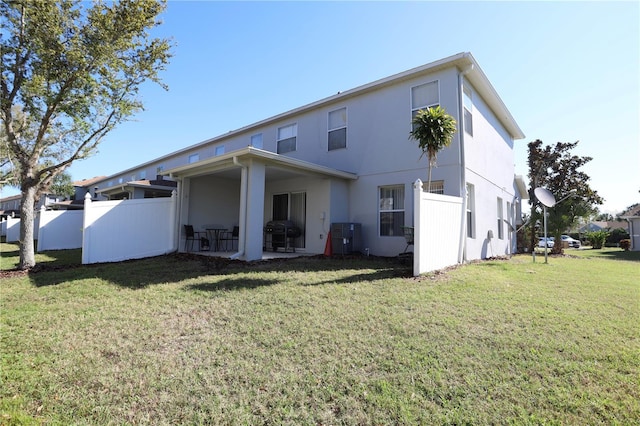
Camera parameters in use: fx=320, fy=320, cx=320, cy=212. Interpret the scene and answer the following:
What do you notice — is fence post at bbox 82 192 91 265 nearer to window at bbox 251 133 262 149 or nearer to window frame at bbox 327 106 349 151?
window at bbox 251 133 262 149

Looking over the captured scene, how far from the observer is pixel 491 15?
8.27 m

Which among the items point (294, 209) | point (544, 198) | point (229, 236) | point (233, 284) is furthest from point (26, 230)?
point (544, 198)

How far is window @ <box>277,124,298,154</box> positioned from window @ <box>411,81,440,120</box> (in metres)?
5.00

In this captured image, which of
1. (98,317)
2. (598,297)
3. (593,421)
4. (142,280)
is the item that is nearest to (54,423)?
(98,317)

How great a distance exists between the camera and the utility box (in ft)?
33.2

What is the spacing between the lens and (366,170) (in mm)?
10812

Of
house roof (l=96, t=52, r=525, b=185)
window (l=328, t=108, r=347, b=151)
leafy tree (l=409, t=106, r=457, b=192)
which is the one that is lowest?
leafy tree (l=409, t=106, r=457, b=192)

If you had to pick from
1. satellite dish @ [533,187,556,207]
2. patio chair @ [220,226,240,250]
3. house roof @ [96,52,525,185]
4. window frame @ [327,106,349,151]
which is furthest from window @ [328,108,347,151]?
satellite dish @ [533,187,556,207]

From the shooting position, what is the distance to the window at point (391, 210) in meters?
10.1

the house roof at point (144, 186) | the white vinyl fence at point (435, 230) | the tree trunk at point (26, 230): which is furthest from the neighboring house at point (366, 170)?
the house roof at point (144, 186)

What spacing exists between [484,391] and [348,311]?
2092 millimetres

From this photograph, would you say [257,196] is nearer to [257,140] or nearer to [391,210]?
[391,210]

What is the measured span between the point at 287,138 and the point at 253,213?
5801mm

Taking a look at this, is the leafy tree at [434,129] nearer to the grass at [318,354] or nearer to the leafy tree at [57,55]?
the grass at [318,354]
